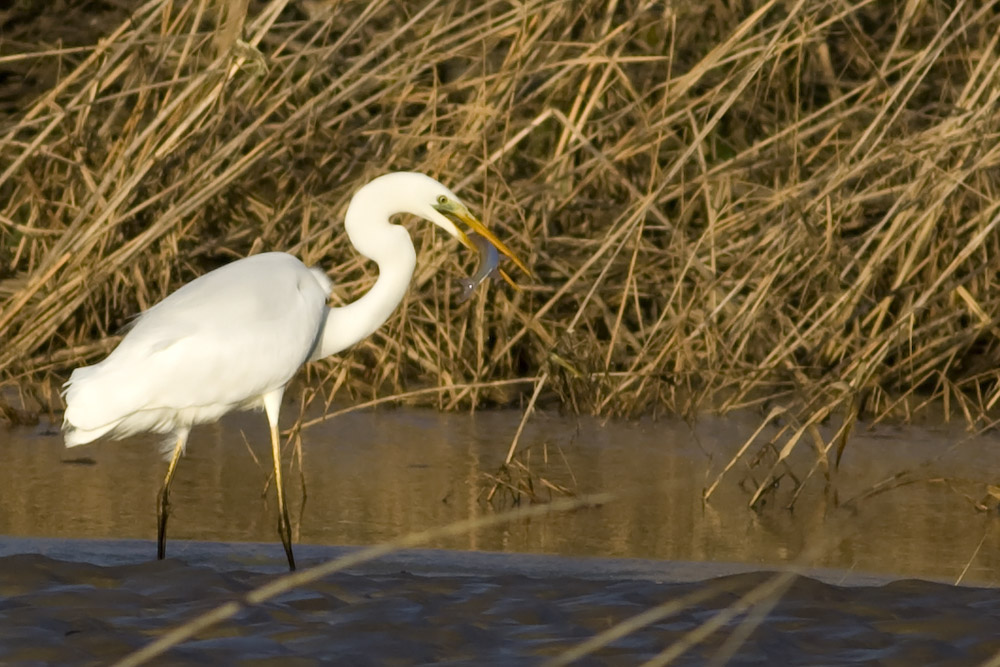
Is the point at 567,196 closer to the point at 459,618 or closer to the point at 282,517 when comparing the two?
the point at 282,517

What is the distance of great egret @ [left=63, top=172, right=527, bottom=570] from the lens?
4180mm

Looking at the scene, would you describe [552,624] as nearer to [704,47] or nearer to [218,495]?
[218,495]

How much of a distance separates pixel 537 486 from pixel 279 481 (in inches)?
37.5

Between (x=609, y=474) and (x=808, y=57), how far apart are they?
256cm

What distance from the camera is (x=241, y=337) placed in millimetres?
4309

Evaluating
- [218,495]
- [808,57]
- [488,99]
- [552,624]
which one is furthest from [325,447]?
[808,57]

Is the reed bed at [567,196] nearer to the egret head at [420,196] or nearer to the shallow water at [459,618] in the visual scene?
the egret head at [420,196]

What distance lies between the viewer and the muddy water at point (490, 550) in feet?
11.0

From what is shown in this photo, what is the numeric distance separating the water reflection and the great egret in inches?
12.8

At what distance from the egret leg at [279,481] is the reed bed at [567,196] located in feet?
3.34

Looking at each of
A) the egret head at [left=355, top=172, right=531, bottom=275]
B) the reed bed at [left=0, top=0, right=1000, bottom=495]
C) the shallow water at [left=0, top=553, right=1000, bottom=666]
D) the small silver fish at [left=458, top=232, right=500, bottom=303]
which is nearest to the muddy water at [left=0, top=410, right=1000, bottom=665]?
the shallow water at [left=0, top=553, right=1000, bottom=666]

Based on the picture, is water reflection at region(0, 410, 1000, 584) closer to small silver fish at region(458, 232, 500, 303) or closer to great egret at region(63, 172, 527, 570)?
great egret at region(63, 172, 527, 570)

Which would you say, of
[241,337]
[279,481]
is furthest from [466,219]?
[279,481]

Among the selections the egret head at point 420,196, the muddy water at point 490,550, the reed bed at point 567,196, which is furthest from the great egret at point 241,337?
the reed bed at point 567,196
